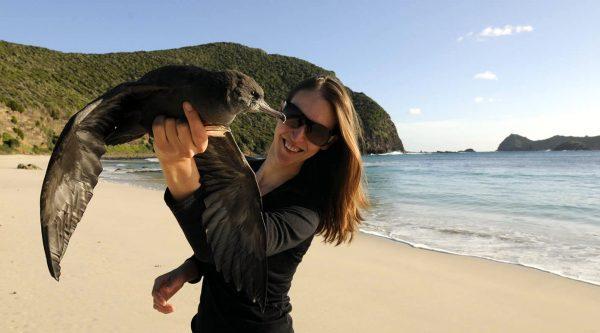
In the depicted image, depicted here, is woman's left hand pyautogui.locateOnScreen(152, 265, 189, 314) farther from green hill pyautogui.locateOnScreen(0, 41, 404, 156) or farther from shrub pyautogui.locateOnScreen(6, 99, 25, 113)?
shrub pyautogui.locateOnScreen(6, 99, 25, 113)

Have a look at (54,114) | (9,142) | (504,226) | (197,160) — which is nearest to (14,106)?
(54,114)

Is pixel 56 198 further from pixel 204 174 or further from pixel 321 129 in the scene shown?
pixel 321 129

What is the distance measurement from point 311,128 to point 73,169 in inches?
42.1

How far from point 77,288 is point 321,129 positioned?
4103mm

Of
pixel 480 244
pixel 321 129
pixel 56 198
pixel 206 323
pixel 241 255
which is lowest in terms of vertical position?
pixel 480 244

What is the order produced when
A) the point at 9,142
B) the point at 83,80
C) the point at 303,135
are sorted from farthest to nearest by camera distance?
the point at 83,80, the point at 9,142, the point at 303,135

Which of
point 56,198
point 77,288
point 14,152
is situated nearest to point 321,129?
point 56,198

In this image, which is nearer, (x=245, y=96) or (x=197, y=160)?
(x=197, y=160)

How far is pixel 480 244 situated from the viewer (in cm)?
889

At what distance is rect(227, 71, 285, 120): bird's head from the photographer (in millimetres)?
2152

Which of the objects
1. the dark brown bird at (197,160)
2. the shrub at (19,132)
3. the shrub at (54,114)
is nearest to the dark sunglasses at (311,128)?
the dark brown bird at (197,160)

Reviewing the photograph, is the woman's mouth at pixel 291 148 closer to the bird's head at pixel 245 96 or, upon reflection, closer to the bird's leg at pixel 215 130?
the bird's head at pixel 245 96

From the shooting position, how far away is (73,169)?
1.95 meters

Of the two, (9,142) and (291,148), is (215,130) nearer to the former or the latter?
(291,148)
